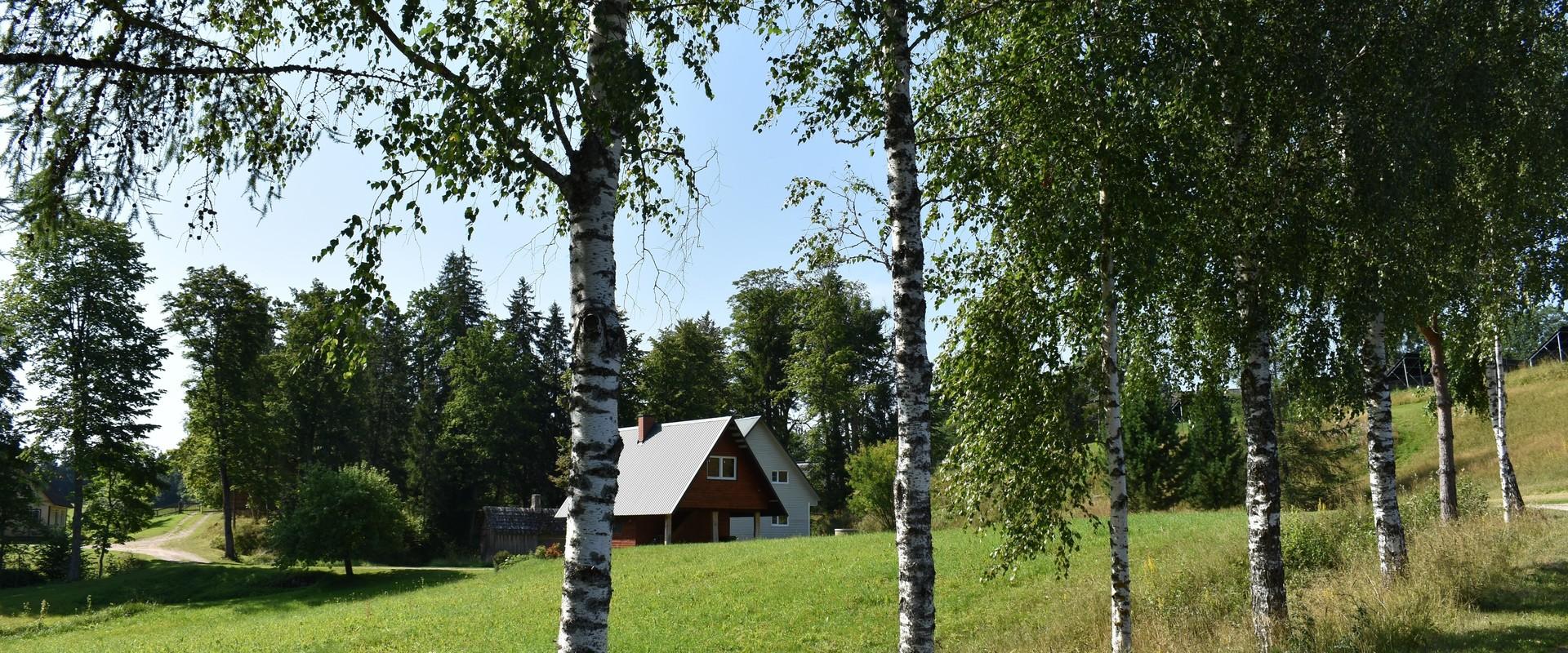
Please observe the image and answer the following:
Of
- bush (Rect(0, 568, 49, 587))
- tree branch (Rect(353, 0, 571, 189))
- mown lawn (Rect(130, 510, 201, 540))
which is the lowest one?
mown lawn (Rect(130, 510, 201, 540))

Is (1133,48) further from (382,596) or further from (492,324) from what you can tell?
(492,324)

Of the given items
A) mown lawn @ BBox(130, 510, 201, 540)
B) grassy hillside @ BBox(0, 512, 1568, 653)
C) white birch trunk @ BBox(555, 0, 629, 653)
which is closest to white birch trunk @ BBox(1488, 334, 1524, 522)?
grassy hillside @ BBox(0, 512, 1568, 653)

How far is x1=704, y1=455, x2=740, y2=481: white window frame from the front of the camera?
4016cm

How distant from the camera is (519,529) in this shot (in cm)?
4431

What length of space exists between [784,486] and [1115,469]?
121ft

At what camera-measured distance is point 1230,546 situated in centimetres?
1605

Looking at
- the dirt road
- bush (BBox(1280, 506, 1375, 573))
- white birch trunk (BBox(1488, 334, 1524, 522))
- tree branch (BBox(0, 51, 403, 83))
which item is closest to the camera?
tree branch (BBox(0, 51, 403, 83))

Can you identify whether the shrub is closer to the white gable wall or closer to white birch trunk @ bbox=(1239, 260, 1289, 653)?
the white gable wall

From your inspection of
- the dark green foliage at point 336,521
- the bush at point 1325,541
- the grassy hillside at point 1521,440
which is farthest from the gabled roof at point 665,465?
the bush at point 1325,541

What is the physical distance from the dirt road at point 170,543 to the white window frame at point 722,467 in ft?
84.9

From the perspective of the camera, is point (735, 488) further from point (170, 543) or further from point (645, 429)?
point (170, 543)

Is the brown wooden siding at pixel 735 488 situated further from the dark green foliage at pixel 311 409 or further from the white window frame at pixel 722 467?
the dark green foliage at pixel 311 409

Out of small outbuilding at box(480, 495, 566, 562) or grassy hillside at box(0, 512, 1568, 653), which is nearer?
grassy hillside at box(0, 512, 1568, 653)

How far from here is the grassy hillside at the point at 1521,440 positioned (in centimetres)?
3272
